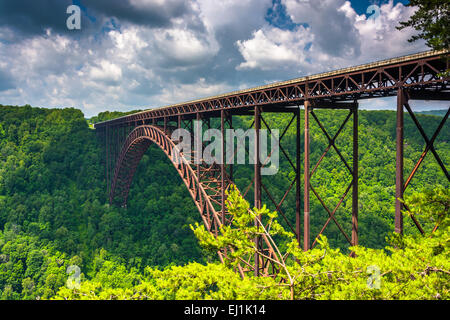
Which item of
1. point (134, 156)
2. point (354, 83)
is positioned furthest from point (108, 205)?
point (354, 83)

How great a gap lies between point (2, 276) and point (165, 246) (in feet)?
57.8

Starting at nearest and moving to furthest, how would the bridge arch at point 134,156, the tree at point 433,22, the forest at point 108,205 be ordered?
the tree at point 433,22 < the bridge arch at point 134,156 < the forest at point 108,205

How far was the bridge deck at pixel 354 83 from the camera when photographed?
804 centimetres

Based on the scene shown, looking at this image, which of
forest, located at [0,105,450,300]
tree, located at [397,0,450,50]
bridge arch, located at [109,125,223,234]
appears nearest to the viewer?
tree, located at [397,0,450,50]

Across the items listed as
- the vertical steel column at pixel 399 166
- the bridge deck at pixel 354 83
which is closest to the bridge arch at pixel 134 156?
the bridge deck at pixel 354 83

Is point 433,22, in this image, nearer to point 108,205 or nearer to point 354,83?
point 354,83

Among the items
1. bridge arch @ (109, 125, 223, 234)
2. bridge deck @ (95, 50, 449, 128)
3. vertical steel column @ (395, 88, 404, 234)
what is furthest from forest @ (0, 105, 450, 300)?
vertical steel column @ (395, 88, 404, 234)

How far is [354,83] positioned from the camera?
9672mm

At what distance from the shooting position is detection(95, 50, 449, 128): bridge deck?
804cm

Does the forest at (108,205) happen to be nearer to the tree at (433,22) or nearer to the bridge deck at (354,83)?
the bridge deck at (354,83)

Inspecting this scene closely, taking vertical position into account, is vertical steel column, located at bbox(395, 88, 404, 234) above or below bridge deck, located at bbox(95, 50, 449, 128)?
below

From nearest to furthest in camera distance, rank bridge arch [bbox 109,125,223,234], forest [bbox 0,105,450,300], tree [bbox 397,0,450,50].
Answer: tree [bbox 397,0,450,50], bridge arch [bbox 109,125,223,234], forest [bbox 0,105,450,300]

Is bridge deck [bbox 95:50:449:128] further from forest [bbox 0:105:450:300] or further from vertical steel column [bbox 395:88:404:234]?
forest [bbox 0:105:450:300]
